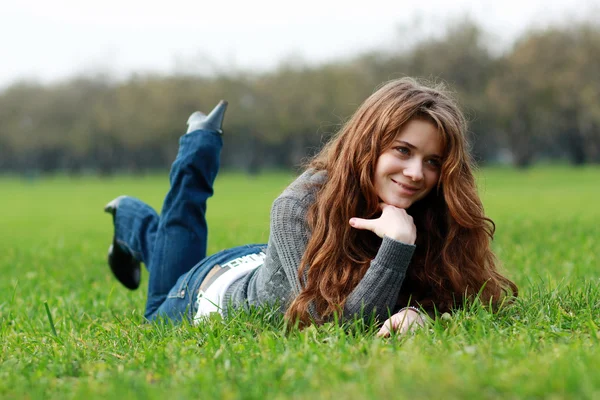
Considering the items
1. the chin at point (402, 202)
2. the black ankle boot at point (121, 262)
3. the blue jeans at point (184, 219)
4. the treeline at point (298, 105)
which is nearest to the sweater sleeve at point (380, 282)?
the chin at point (402, 202)

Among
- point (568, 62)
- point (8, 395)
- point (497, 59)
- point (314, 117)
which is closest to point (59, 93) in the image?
point (314, 117)

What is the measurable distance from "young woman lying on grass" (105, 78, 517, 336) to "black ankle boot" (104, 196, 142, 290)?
1458mm

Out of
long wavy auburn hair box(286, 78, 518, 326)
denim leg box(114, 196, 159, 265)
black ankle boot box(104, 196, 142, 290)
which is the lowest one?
black ankle boot box(104, 196, 142, 290)

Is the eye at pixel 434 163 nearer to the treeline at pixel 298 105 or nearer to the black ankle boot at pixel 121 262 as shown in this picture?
the black ankle boot at pixel 121 262

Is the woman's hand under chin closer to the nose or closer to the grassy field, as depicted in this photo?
the grassy field

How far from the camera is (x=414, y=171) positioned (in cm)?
306

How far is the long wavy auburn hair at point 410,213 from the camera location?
10.2 ft

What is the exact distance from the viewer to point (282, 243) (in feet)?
10.5

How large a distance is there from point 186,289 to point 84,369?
4.66 ft

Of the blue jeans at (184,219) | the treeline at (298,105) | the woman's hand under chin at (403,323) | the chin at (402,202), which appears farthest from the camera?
the treeline at (298,105)

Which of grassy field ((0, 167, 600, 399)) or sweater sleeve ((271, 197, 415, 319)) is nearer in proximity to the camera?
grassy field ((0, 167, 600, 399))

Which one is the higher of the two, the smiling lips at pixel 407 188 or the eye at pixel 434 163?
the eye at pixel 434 163

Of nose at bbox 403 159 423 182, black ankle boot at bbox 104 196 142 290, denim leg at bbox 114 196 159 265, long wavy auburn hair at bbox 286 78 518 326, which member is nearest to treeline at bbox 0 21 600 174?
black ankle boot at bbox 104 196 142 290

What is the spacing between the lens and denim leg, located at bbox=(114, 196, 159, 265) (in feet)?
15.3
